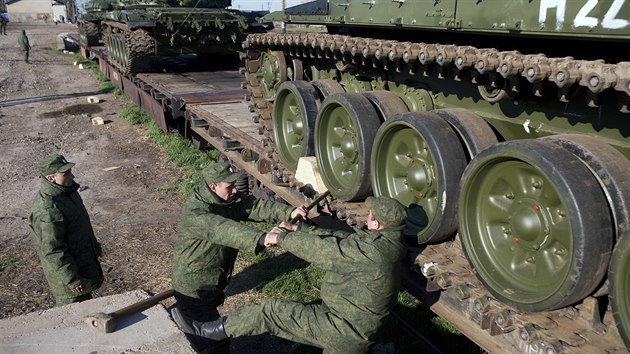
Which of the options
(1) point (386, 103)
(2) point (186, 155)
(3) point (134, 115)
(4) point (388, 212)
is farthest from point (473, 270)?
(3) point (134, 115)

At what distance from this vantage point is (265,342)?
18.6 ft

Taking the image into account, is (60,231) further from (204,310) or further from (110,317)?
(204,310)

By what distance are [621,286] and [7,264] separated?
6.63m

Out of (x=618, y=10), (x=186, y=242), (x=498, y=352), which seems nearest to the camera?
(x=618, y=10)

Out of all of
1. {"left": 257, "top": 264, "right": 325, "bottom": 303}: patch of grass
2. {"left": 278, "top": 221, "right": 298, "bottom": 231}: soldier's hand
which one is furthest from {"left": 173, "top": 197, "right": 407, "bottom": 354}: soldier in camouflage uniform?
{"left": 257, "top": 264, "right": 325, "bottom": 303}: patch of grass

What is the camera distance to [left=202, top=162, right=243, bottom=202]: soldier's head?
462 cm

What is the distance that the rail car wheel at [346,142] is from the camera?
5605 millimetres

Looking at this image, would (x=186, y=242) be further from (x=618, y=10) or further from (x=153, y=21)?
(x=153, y=21)

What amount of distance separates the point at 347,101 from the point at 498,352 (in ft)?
9.00

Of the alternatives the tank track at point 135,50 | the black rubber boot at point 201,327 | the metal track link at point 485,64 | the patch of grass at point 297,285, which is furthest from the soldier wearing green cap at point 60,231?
the tank track at point 135,50

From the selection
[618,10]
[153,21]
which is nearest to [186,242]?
[618,10]

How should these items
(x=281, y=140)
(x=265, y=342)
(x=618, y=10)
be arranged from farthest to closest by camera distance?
(x=281, y=140)
(x=265, y=342)
(x=618, y=10)

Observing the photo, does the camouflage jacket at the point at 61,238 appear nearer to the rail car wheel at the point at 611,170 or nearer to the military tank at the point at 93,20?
the rail car wheel at the point at 611,170

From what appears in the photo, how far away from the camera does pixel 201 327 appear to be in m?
4.68
